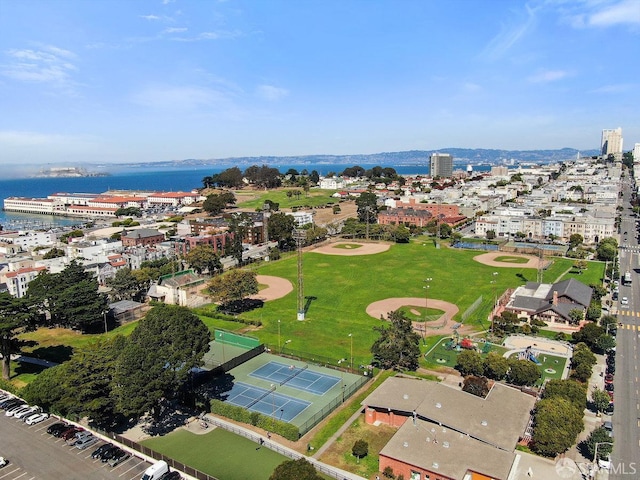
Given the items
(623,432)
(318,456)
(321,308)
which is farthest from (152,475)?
(321,308)

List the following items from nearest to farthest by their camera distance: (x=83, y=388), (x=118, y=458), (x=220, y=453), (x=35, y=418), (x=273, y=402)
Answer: (x=118, y=458) → (x=220, y=453) → (x=83, y=388) → (x=35, y=418) → (x=273, y=402)

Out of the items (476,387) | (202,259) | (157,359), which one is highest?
(157,359)

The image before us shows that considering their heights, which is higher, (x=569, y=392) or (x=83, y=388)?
(x=83, y=388)

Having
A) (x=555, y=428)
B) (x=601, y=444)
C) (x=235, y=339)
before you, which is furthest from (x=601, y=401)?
(x=235, y=339)

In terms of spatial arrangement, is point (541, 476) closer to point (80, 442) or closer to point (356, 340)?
point (356, 340)

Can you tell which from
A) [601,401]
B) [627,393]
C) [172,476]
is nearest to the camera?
[172,476]

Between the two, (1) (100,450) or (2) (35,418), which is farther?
(2) (35,418)

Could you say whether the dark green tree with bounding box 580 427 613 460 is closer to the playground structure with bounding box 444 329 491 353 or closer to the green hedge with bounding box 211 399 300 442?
the playground structure with bounding box 444 329 491 353

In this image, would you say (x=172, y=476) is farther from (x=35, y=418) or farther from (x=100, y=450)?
(x=35, y=418)
